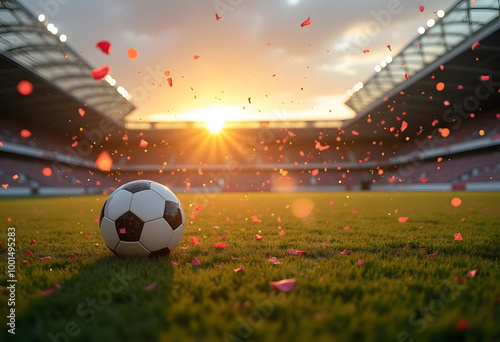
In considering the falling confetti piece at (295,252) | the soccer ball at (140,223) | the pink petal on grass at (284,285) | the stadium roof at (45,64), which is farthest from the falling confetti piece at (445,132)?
the pink petal on grass at (284,285)

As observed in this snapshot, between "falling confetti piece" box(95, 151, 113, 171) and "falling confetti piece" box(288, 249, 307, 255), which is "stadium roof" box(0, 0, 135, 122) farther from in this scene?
"falling confetti piece" box(288, 249, 307, 255)

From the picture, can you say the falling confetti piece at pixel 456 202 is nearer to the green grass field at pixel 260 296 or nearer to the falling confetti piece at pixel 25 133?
the green grass field at pixel 260 296

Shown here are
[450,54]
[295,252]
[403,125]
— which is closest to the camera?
[295,252]

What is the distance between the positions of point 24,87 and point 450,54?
2882 cm

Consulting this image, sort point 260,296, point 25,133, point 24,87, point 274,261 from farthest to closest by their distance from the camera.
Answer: point 25,133 → point 24,87 → point 274,261 → point 260,296

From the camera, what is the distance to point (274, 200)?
52.2ft

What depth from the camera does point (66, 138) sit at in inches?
1469

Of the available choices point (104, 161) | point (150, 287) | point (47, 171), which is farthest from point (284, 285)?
point (104, 161)

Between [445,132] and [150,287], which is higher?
[445,132]

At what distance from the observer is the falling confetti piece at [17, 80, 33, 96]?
2121 centimetres

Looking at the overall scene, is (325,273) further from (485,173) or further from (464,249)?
(485,173)

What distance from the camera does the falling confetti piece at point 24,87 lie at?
21.2 m

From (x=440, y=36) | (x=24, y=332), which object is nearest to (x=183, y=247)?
(x=24, y=332)

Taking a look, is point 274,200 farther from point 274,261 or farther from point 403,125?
point 403,125
